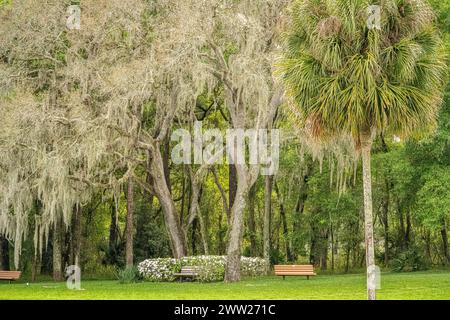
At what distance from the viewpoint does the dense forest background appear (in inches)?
954

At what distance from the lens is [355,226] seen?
3462cm

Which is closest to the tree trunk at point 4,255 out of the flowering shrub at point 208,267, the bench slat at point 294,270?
the flowering shrub at point 208,267

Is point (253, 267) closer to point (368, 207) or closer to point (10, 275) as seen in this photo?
point (10, 275)

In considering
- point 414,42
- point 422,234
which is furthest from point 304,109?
point 422,234

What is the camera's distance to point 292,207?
120ft

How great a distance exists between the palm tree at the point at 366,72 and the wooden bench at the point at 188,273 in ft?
34.8

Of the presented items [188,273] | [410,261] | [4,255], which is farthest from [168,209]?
[4,255]

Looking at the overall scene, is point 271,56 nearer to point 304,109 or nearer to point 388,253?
point 304,109

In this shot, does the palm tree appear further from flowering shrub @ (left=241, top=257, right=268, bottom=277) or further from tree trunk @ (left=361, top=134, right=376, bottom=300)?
flowering shrub @ (left=241, top=257, right=268, bottom=277)

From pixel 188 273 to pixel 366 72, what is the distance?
1287 centimetres

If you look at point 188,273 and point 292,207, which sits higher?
point 292,207

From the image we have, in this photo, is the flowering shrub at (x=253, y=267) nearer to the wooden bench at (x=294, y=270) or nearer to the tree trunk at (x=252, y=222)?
the wooden bench at (x=294, y=270)

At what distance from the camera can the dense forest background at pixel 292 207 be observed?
79.5ft

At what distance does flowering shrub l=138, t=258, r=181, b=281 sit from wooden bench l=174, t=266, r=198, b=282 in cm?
53
